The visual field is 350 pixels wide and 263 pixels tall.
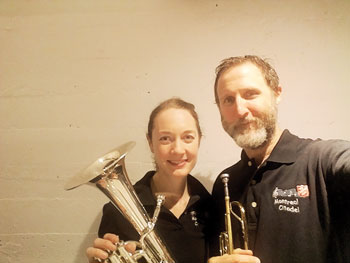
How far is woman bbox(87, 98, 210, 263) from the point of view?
111 cm

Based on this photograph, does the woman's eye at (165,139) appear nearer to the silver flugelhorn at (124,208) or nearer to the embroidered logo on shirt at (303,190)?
the silver flugelhorn at (124,208)

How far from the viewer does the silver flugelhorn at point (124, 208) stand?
3.18 ft

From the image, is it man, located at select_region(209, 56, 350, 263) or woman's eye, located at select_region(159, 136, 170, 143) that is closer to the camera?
man, located at select_region(209, 56, 350, 263)

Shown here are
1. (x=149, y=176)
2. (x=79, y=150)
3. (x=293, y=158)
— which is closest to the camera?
(x=293, y=158)

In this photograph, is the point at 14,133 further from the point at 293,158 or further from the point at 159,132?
the point at 293,158

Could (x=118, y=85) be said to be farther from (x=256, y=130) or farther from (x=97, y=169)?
(x=256, y=130)

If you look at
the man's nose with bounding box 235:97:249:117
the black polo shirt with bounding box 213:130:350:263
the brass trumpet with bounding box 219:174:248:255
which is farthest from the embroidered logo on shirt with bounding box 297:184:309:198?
the man's nose with bounding box 235:97:249:117

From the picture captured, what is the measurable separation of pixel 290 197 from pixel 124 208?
62 centimetres

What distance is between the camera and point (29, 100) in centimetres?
154

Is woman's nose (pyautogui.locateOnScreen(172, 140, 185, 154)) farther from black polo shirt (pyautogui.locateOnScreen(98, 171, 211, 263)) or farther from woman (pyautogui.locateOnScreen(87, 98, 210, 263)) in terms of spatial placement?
black polo shirt (pyautogui.locateOnScreen(98, 171, 211, 263))

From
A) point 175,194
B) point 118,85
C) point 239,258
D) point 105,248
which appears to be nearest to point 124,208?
point 105,248

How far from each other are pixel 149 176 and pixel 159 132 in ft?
0.82

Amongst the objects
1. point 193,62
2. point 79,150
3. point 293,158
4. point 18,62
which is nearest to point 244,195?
point 293,158

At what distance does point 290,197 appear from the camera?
3.20 feet
